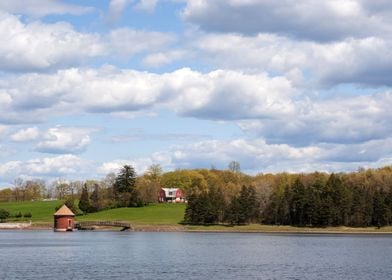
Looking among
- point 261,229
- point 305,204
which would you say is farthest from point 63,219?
point 305,204

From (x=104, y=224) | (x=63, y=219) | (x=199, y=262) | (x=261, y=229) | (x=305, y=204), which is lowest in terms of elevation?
(x=199, y=262)

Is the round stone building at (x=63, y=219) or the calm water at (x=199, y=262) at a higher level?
the round stone building at (x=63, y=219)

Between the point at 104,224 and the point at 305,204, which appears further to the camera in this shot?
the point at 104,224

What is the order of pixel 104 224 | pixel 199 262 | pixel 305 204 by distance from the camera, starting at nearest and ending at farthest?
pixel 199 262 → pixel 305 204 → pixel 104 224

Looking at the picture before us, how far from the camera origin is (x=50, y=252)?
9456 cm

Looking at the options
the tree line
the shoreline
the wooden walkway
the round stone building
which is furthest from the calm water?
the wooden walkway

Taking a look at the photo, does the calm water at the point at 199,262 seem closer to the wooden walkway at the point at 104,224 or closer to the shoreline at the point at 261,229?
the shoreline at the point at 261,229

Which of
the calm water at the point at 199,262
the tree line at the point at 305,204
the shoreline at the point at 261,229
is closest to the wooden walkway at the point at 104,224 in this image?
the shoreline at the point at 261,229

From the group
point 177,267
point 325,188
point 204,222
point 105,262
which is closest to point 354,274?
point 177,267

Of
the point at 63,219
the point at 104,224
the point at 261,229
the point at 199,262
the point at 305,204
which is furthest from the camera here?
the point at 104,224

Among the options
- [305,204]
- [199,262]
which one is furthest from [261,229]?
[199,262]

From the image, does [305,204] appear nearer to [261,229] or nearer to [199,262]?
[261,229]

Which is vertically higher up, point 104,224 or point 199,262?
point 104,224

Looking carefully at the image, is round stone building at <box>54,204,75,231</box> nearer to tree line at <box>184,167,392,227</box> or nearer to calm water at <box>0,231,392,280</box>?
tree line at <box>184,167,392,227</box>
